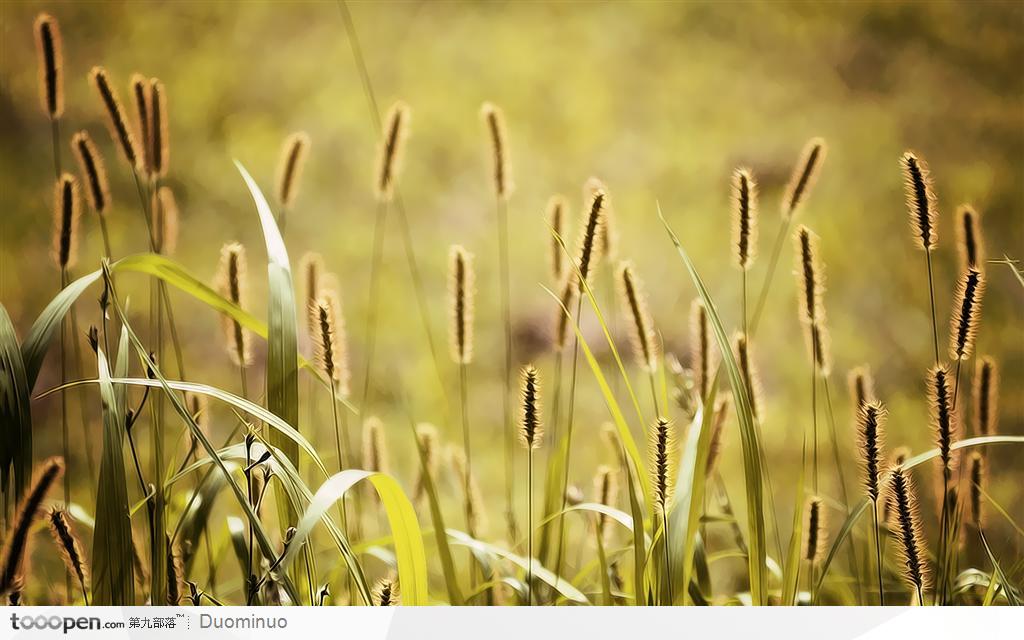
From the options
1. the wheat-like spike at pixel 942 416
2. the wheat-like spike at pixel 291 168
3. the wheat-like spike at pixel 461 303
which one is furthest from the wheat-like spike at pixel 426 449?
the wheat-like spike at pixel 942 416

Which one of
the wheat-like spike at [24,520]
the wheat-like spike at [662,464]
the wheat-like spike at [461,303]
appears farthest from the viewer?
the wheat-like spike at [461,303]

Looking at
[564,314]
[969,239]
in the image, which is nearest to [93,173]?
A: [564,314]

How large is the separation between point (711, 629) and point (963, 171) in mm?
669

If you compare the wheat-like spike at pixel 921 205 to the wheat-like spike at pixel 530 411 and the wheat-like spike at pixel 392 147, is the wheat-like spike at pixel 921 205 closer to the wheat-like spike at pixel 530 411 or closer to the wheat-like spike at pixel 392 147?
the wheat-like spike at pixel 530 411

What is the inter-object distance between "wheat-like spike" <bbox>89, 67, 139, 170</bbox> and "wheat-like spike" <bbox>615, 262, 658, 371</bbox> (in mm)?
592

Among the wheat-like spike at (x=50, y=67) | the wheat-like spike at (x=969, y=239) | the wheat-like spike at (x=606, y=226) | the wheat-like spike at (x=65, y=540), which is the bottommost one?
the wheat-like spike at (x=65, y=540)

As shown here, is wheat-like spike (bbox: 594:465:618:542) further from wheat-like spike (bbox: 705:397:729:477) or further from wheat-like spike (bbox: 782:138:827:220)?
wheat-like spike (bbox: 782:138:827:220)

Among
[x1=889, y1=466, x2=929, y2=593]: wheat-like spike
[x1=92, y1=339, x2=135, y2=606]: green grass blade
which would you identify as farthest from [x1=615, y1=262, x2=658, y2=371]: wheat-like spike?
[x1=92, y1=339, x2=135, y2=606]: green grass blade

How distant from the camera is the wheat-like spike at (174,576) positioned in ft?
2.52

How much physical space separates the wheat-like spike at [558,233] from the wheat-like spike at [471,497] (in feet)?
0.84

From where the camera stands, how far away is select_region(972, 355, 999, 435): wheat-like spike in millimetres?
885

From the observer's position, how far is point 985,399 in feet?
2.91

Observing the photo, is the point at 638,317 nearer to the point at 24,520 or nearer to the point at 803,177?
the point at 803,177

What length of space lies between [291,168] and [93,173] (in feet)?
0.74
